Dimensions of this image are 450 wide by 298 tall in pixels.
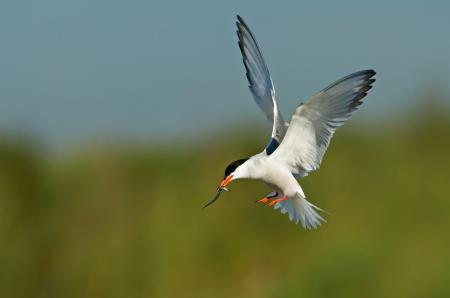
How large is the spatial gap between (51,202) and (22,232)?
0.71ft

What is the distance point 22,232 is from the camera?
4715 millimetres

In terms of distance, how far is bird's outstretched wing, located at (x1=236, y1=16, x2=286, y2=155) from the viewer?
8.26ft

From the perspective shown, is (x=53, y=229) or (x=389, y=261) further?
(x=53, y=229)

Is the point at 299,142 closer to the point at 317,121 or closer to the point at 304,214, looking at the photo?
the point at 317,121

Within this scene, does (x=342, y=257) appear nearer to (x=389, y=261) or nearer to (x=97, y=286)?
(x=389, y=261)

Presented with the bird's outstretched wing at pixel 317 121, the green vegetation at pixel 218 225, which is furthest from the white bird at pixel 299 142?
the green vegetation at pixel 218 225

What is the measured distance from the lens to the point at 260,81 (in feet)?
8.98

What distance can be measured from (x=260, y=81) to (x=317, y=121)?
0.41 meters

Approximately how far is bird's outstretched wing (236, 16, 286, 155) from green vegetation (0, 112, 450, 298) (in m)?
1.45

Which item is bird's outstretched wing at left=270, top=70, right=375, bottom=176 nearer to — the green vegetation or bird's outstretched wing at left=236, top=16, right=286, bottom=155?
bird's outstretched wing at left=236, top=16, right=286, bottom=155

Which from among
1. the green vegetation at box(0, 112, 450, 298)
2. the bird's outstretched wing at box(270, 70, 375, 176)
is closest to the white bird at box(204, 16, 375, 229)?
the bird's outstretched wing at box(270, 70, 375, 176)

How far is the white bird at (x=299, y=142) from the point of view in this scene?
2.17 m

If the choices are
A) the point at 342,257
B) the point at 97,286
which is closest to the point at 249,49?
the point at 342,257

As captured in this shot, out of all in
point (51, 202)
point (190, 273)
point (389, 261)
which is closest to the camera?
point (389, 261)
